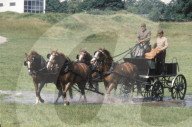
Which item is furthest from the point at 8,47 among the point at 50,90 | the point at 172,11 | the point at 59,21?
the point at 172,11

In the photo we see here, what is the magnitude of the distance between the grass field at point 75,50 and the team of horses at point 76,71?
0.97 m

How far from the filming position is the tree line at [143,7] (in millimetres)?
88188

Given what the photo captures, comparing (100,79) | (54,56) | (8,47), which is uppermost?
(54,56)

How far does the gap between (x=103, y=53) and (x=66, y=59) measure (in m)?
1.34

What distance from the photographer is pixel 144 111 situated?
38.1ft

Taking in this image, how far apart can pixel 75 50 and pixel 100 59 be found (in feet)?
97.4

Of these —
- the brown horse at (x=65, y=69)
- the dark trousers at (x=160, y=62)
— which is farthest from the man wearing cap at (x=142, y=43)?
the brown horse at (x=65, y=69)

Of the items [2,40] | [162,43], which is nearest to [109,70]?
[162,43]

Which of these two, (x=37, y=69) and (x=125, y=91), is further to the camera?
(x=125, y=91)

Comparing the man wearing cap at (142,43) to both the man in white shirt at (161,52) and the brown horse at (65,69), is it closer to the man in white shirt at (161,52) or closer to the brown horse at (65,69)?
the man in white shirt at (161,52)

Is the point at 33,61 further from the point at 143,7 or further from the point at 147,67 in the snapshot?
the point at 143,7

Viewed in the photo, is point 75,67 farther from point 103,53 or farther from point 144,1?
point 144,1

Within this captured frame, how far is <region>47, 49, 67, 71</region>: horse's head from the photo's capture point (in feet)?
40.8

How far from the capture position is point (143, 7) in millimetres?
114812
